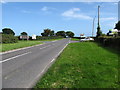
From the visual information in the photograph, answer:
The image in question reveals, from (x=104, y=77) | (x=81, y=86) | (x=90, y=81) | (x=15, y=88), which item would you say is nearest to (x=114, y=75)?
(x=104, y=77)

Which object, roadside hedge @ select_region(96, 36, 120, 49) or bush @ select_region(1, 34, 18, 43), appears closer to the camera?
roadside hedge @ select_region(96, 36, 120, 49)

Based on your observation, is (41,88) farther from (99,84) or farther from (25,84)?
(99,84)

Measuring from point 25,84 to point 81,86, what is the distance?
6.97 ft

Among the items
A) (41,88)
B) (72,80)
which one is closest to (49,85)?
(41,88)

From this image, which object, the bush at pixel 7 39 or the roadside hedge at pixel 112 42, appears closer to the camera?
the roadside hedge at pixel 112 42

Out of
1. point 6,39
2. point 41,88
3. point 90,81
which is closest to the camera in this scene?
point 41,88

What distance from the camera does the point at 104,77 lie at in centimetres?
702

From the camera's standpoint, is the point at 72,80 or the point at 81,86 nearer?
the point at 81,86

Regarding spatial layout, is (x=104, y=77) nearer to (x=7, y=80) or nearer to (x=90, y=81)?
(x=90, y=81)

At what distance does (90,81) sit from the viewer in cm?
650

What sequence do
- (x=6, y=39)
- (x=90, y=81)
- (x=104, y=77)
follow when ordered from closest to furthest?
A: (x=90, y=81) < (x=104, y=77) < (x=6, y=39)

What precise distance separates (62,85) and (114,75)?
2.48 meters

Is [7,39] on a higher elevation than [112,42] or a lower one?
higher

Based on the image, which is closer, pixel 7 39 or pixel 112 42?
pixel 112 42
